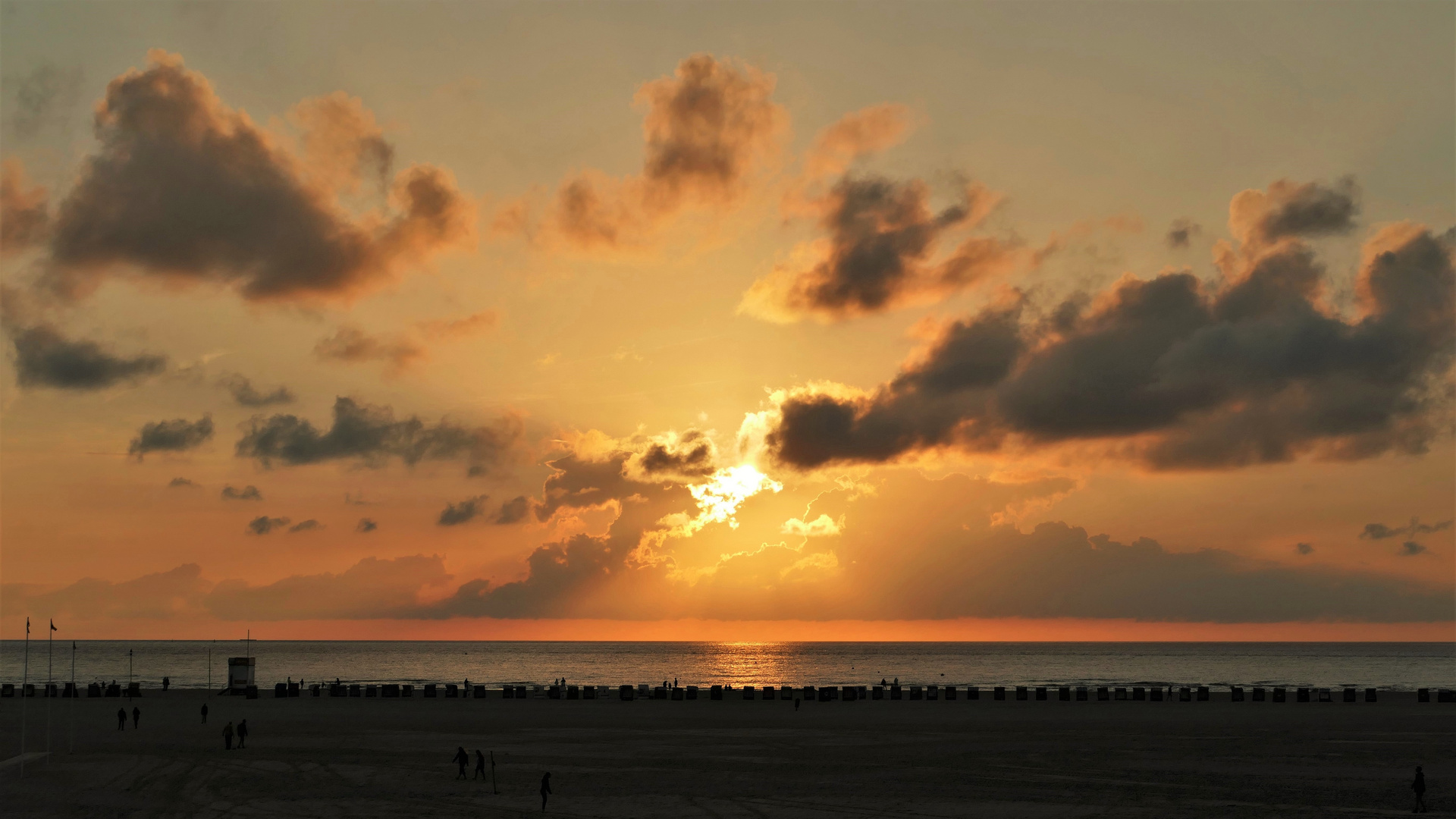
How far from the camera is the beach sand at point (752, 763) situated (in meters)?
37.9

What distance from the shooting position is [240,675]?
90.1 m

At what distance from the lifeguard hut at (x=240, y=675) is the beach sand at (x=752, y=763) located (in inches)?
560

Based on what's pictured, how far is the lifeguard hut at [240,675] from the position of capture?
89125 millimetres

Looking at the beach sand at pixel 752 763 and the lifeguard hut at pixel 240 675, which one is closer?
the beach sand at pixel 752 763

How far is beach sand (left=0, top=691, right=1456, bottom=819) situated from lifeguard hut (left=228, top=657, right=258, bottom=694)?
14225 millimetres

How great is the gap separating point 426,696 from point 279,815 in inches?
2305

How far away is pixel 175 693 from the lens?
95.4m

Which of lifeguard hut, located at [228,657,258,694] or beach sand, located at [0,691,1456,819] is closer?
beach sand, located at [0,691,1456,819]

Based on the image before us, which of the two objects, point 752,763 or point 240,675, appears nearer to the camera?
point 752,763

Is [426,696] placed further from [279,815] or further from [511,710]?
[279,815]

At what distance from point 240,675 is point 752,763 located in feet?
190

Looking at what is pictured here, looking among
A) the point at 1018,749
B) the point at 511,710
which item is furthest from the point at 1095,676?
the point at 1018,749

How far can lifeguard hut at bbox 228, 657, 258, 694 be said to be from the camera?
8912 centimetres

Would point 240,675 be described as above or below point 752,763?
below
